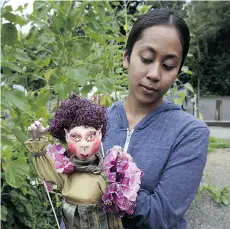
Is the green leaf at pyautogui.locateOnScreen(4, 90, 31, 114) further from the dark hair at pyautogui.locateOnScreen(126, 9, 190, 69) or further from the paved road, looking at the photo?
the paved road

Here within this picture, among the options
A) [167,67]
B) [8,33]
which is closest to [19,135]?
[8,33]

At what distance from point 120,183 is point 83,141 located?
0.14 metres

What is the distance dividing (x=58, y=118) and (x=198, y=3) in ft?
69.1

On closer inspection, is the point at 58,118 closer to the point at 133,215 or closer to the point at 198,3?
the point at 133,215

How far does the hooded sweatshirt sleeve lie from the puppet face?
0.17 meters

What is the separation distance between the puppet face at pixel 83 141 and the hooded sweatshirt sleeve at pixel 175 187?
171mm

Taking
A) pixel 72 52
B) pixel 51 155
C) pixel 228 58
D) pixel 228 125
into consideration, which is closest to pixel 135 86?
pixel 51 155

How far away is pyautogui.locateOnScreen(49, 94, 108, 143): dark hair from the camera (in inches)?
→ 41.9

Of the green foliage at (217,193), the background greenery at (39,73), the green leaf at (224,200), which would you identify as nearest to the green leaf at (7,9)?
the background greenery at (39,73)

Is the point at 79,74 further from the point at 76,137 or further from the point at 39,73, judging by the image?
the point at 76,137

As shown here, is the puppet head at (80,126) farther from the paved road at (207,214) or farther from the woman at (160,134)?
the paved road at (207,214)

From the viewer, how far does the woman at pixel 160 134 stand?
43.8 inches

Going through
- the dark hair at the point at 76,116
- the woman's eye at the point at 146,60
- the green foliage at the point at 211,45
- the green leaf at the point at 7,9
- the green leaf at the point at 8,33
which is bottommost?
the green foliage at the point at 211,45

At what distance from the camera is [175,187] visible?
1117mm
